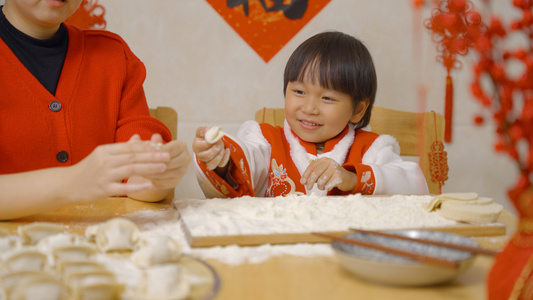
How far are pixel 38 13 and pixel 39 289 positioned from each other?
84 cm

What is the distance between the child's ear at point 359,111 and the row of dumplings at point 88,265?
1.04 meters

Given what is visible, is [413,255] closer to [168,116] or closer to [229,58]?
[168,116]

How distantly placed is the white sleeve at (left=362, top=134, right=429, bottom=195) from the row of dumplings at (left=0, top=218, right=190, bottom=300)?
0.79 metres

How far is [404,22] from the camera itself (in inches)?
89.7

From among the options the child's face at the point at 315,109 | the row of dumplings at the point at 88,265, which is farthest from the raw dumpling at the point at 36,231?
the child's face at the point at 315,109

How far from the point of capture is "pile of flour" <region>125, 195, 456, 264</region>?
2.46 ft

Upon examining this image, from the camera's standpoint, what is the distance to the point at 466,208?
896 millimetres

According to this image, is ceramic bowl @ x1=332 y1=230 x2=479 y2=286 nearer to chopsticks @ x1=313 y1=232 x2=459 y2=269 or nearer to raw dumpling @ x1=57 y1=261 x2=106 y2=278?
chopsticks @ x1=313 y1=232 x2=459 y2=269

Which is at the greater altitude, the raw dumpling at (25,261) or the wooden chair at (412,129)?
the raw dumpling at (25,261)

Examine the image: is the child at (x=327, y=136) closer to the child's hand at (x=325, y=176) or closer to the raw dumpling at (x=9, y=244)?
the child's hand at (x=325, y=176)

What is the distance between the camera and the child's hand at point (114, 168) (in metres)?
0.82

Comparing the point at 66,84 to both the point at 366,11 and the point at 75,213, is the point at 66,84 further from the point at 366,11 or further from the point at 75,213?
the point at 366,11

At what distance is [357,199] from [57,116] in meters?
0.75

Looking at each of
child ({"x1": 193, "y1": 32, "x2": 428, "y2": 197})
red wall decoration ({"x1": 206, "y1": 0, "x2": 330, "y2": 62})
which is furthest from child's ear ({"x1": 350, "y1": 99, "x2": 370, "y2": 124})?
red wall decoration ({"x1": 206, "y1": 0, "x2": 330, "y2": 62})
